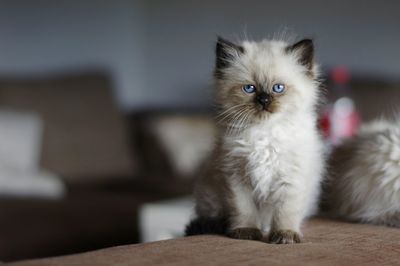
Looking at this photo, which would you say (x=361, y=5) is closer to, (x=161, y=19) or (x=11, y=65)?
(x=161, y=19)

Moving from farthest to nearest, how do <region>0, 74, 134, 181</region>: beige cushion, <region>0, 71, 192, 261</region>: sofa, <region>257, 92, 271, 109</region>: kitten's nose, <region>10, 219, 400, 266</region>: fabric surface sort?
<region>0, 74, 134, 181</region>: beige cushion
<region>0, 71, 192, 261</region>: sofa
<region>257, 92, 271, 109</region>: kitten's nose
<region>10, 219, 400, 266</region>: fabric surface

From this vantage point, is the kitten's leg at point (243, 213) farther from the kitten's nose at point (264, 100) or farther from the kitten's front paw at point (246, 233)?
the kitten's nose at point (264, 100)

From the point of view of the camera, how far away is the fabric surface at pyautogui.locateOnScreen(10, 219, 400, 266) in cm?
106

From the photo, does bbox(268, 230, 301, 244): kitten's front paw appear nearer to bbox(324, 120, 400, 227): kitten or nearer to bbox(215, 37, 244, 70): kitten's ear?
bbox(324, 120, 400, 227): kitten

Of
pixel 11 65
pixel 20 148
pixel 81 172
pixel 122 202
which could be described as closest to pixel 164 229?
pixel 122 202

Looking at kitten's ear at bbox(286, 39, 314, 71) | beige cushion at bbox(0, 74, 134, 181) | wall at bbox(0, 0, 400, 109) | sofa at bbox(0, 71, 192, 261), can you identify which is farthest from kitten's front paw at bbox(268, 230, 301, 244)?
beige cushion at bbox(0, 74, 134, 181)

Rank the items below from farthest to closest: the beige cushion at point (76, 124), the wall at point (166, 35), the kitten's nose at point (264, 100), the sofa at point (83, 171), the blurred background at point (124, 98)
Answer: the wall at point (166, 35) < the beige cushion at point (76, 124) < the blurred background at point (124, 98) < the sofa at point (83, 171) < the kitten's nose at point (264, 100)

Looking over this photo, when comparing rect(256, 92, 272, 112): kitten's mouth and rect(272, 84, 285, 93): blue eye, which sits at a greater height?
rect(272, 84, 285, 93): blue eye

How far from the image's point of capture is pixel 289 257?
1.10 meters

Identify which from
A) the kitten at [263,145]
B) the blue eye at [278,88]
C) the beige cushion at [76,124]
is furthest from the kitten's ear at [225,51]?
the beige cushion at [76,124]

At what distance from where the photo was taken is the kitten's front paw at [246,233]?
4.28ft

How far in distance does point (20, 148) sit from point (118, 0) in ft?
6.84

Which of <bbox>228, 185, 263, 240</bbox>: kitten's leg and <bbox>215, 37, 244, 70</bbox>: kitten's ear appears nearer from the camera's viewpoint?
<bbox>228, 185, 263, 240</bbox>: kitten's leg

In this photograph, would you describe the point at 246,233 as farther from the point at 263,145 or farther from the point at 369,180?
the point at 369,180
